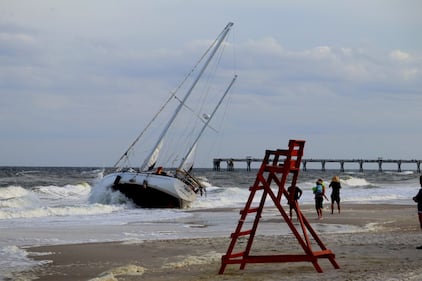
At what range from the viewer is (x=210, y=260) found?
39.3 feet

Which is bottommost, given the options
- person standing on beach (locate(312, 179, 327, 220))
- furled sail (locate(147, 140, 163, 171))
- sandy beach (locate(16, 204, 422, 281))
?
sandy beach (locate(16, 204, 422, 281))

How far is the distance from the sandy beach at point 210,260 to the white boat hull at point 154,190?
16.1 metres

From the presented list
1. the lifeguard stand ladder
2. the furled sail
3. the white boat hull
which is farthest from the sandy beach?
the furled sail

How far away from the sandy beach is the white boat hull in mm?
16081

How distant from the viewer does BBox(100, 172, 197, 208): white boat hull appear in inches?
1259

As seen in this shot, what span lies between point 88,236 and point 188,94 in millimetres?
18058

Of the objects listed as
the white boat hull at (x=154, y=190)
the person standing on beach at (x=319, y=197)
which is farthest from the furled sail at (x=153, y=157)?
the person standing on beach at (x=319, y=197)

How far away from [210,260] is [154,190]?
20.2 meters

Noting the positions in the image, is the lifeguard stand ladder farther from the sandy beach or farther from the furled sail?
the furled sail

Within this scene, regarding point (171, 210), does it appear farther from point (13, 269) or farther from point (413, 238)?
point (13, 269)

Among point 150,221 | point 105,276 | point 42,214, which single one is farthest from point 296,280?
point 42,214

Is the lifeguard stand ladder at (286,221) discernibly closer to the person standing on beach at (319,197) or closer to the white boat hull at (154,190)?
the person standing on beach at (319,197)

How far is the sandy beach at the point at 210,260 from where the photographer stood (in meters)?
9.92

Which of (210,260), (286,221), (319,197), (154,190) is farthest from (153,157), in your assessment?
(286,221)
